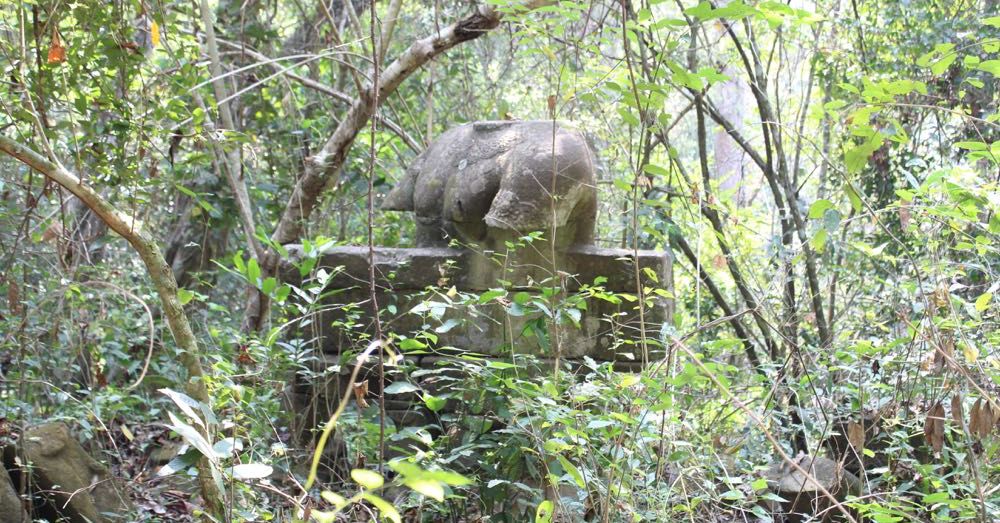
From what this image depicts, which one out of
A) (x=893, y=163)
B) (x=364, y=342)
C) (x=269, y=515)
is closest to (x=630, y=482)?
(x=269, y=515)

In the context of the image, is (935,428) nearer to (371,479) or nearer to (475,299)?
(475,299)

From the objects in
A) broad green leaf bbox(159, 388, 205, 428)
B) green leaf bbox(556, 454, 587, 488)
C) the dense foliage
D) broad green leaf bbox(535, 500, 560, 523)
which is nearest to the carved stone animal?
the dense foliage

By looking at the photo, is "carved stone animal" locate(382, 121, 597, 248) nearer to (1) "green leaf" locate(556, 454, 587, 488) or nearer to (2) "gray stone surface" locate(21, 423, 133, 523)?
(1) "green leaf" locate(556, 454, 587, 488)

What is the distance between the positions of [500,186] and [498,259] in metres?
0.30

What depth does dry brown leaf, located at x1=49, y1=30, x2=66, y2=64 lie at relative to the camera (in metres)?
2.77

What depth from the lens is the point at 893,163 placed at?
15.8 ft

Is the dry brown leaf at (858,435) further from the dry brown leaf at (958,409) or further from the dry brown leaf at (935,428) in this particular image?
the dry brown leaf at (958,409)

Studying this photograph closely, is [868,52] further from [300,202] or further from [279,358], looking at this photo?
[279,358]

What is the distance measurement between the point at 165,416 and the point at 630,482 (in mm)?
2416

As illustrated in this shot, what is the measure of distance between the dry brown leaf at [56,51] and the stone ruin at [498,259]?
1.04 meters

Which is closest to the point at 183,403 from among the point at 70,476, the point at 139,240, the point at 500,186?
the point at 139,240

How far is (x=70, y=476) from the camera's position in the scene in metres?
2.86

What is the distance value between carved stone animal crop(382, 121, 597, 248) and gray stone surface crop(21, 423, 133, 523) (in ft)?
4.52

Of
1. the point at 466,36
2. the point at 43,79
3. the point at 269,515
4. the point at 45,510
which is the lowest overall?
the point at 45,510
